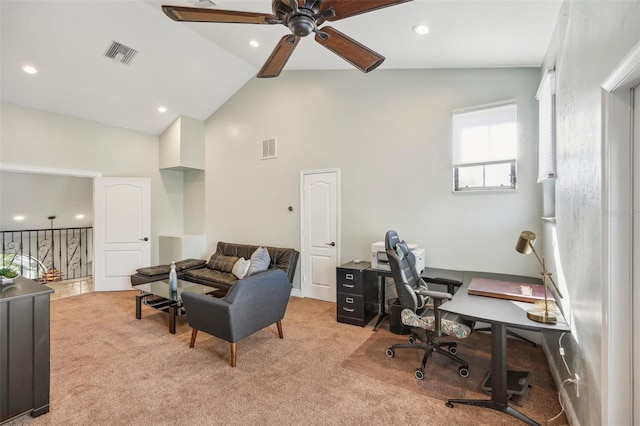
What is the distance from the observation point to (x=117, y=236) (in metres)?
5.64

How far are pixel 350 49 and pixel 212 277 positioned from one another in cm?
396

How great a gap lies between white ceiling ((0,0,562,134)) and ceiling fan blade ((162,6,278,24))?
121cm

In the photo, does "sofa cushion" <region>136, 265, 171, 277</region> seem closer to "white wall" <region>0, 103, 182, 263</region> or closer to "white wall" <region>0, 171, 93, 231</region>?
"white wall" <region>0, 103, 182, 263</region>

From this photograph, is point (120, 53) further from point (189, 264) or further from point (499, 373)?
point (499, 373)

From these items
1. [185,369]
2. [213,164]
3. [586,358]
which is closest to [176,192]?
[213,164]

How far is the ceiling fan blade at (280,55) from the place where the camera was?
211 centimetres

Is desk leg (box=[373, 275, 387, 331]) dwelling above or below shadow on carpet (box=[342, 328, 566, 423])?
above

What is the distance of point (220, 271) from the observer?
5195 millimetres

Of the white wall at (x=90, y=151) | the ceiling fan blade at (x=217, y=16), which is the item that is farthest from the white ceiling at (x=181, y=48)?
the ceiling fan blade at (x=217, y=16)

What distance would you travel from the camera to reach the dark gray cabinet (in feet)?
6.51

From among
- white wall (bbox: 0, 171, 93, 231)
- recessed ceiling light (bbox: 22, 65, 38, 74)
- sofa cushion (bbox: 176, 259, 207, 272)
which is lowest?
sofa cushion (bbox: 176, 259, 207, 272)

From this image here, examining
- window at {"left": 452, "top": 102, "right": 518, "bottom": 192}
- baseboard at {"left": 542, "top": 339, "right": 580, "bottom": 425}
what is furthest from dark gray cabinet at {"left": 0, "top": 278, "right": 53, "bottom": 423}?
window at {"left": 452, "top": 102, "right": 518, "bottom": 192}

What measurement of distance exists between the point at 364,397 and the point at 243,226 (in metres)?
3.97

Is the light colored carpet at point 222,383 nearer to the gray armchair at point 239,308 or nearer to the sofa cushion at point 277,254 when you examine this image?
the gray armchair at point 239,308
